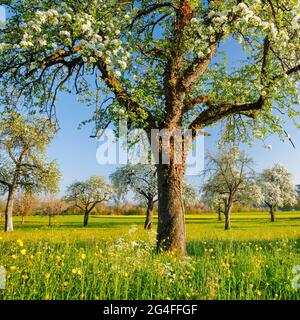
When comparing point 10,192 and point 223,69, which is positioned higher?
point 223,69

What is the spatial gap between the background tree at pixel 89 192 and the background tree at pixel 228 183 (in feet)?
56.2

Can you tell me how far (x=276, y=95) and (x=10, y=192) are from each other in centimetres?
3381

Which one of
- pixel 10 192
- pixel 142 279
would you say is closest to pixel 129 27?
pixel 142 279

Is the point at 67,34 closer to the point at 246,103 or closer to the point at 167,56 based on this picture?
the point at 167,56

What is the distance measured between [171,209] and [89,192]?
178 ft

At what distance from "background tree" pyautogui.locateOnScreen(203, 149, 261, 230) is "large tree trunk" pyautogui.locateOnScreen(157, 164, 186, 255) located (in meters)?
26.7

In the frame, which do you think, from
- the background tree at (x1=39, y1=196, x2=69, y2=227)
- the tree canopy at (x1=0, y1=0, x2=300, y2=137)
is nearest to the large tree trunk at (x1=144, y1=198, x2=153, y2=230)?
the background tree at (x1=39, y1=196, x2=69, y2=227)

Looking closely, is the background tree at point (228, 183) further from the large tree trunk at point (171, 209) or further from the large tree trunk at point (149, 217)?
the large tree trunk at point (171, 209)

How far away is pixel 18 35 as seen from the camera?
12672 mm

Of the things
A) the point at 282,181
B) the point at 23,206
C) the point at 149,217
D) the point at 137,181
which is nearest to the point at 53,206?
the point at 23,206

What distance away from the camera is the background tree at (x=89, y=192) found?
6519 centimetres

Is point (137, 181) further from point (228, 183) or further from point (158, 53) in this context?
point (158, 53)

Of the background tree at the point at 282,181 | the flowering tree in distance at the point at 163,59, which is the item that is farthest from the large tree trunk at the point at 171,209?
the background tree at the point at 282,181

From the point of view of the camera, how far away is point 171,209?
46.4 feet
